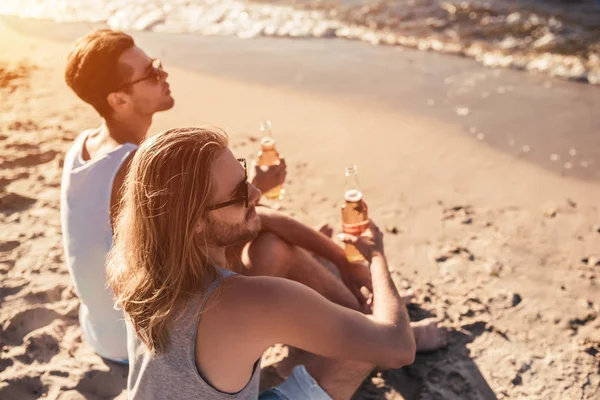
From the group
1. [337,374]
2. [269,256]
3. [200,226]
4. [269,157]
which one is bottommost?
[337,374]

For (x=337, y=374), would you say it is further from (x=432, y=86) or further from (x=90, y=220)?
(x=432, y=86)

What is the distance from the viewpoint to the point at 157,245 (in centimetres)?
225

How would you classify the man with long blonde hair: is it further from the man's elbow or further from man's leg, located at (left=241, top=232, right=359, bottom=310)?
man's leg, located at (left=241, top=232, right=359, bottom=310)

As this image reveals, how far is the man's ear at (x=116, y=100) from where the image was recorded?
377 centimetres

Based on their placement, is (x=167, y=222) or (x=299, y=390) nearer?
(x=167, y=222)

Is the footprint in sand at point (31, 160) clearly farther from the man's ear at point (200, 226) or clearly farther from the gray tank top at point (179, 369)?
the man's ear at point (200, 226)

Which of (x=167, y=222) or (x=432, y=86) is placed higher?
(x=167, y=222)

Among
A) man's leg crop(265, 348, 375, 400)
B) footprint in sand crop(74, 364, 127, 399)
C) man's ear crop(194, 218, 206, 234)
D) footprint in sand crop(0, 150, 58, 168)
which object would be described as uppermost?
man's ear crop(194, 218, 206, 234)

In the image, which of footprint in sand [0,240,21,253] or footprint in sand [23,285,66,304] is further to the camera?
footprint in sand [0,240,21,253]

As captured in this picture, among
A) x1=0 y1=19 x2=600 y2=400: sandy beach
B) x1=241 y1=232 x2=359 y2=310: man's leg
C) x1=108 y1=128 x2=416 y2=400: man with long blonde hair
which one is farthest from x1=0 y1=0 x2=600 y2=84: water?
x1=108 y1=128 x2=416 y2=400: man with long blonde hair

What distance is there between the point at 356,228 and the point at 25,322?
246 cm

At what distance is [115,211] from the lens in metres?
3.16

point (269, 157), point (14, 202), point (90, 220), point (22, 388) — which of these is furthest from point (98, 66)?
point (14, 202)

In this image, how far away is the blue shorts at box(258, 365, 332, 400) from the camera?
2.85m
